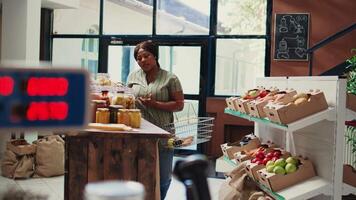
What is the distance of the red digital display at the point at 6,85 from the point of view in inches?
12.1

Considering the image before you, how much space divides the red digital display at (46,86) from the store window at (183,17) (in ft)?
25.8

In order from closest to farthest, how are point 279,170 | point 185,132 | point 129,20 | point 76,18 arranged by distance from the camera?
point 279,170, point 185,132, point 129,20, point 76,18

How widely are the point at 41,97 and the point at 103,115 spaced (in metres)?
2.45

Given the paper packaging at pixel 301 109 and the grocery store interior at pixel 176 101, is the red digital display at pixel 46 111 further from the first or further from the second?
the paper packaging at pixel 301 109

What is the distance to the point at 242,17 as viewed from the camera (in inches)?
313

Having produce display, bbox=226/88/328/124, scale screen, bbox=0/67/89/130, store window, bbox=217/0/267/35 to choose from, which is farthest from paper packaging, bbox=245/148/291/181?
store window, bbox=217/0/267/35

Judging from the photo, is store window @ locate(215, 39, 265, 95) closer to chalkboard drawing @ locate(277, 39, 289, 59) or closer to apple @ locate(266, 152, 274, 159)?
chalkboard drawing @ locate(277, 39, 289, 59)

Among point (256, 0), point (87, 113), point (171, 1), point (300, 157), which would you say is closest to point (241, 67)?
point (256, 0)

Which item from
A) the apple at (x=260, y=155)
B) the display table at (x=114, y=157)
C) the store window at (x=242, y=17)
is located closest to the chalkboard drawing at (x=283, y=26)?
the store window at (x=242, y=17)

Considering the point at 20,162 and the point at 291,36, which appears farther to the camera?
the point at 291,36

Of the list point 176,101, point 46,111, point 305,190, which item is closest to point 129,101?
point 176,101

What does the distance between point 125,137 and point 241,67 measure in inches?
236

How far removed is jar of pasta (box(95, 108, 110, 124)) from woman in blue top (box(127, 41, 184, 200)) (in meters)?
0.77

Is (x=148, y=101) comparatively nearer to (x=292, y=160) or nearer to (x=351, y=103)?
(x=292, y=160)
